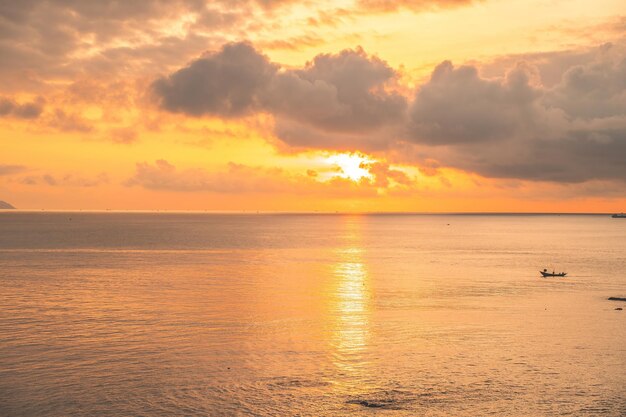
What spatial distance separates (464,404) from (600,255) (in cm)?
14922

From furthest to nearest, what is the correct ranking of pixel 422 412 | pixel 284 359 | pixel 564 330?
pixel 564 330
pixel 284 359
pixel 422 412

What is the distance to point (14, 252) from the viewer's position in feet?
514

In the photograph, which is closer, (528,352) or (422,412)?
(422,412)

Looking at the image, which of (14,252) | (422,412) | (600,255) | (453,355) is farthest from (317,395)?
(600,255)

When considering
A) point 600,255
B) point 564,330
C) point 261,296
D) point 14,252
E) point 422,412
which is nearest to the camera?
point 422,412

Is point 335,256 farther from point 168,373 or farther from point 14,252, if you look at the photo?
point 168,373

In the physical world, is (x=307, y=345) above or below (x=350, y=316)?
below

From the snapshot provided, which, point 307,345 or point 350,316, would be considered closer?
point 307,345

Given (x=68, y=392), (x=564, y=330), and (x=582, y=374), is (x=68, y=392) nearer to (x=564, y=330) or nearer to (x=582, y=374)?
(x=582, y=374)

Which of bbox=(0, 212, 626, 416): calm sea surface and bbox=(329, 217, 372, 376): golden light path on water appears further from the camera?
bbox=(329, 217, 372, 376): golden light path on water

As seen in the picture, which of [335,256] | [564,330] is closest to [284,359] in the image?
[564,330]

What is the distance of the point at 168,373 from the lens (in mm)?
45344

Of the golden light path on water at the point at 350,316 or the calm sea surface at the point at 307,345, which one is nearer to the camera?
the calm sea surface at the point at 307,345

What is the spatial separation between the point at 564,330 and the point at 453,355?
18.1m
